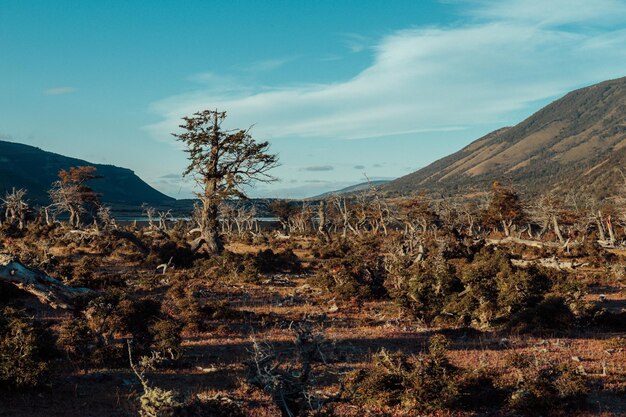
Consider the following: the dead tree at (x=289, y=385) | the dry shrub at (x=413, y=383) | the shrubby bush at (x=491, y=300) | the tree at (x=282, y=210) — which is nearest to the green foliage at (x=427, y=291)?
the shrubby bush at (x=491, y=300)

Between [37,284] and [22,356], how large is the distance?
216 inches

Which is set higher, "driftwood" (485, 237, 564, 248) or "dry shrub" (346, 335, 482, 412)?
"driftwood" (485, 237, 564, 248)

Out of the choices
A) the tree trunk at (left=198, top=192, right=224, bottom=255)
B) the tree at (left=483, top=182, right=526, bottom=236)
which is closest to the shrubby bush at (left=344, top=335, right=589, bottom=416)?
the tree trunk at (left=198, top=192, right=224, bottom=255)

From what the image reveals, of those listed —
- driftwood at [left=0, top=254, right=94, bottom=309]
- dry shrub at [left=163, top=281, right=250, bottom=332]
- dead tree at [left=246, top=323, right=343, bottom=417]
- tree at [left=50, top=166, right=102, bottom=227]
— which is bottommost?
dry shrub at [left=163, top=281, right=250, bottom=332]

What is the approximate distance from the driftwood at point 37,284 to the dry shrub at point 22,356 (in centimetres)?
349

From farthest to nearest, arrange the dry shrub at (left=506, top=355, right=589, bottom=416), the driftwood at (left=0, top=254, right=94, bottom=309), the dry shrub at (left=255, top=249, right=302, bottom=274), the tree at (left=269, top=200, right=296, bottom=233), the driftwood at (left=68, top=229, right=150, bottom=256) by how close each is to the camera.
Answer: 1. the tree at (left=269, top=200, right=296, bottom=233)
2. the dry shrub at (left=255, top=249, right=302, bottom=274)
3. the driftwood at (left=68, top=229, right=150, bottom=256)
4. the driftwood at (left=0, top=254, right=94, bottom=309)
5. the dry shrub at (left=506, top=355, right=589, bottom=416)

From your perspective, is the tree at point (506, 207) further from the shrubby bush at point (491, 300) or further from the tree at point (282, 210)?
the shrubby bush at point (491, 300)

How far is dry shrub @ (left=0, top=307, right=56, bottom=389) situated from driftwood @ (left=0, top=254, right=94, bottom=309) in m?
3.49

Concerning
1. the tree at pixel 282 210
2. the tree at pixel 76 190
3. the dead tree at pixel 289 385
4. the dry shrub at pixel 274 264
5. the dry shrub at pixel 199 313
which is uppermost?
the tree at pixel 76 190

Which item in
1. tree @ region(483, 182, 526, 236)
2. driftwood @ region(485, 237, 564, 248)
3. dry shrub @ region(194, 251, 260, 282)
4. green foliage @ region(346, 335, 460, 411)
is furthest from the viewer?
tree @ region(483, 182, 526, 236)

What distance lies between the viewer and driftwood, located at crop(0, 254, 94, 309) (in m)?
14.3

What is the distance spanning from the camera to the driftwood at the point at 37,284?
47.0 ft

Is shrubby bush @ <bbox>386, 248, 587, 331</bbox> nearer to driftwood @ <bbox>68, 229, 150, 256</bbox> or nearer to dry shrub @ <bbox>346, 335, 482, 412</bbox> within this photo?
dry shrub @ <bbox>346, 335, 482, 412</bbox>

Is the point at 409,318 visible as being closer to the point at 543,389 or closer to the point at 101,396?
the point at 543,389
